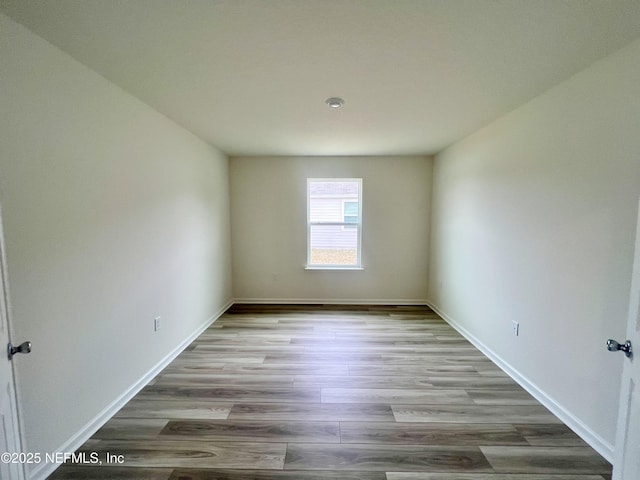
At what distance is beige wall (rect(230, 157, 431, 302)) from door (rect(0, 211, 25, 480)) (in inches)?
132

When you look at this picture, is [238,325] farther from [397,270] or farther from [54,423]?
[397,270]

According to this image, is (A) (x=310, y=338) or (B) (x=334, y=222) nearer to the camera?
(A) (x=310, y=338)

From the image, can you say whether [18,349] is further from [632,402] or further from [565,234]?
[565,234]

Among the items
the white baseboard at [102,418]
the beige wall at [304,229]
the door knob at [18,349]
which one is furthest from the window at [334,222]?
the door knob at [18,349]

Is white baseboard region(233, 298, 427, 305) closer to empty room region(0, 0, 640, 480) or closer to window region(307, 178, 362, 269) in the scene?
window region(307, 178, 362, 269)

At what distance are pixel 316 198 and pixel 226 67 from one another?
278 cm

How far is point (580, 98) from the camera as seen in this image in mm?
1745

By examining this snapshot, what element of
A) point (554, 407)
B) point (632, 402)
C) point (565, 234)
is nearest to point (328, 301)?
point (554, 407)

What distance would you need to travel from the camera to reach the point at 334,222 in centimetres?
440

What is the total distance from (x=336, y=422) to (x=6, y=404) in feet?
5.41

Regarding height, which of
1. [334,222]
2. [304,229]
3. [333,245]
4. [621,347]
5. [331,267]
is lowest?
[331,267]

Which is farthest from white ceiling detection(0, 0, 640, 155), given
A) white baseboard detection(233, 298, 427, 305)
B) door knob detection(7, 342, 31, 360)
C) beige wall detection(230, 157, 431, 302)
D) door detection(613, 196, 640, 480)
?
white baseboard detection(233, 298, 427, 305)

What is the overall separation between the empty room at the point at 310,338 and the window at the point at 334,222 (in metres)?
1.27

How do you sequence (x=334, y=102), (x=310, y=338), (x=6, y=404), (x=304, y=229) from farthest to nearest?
(x=304, y=229) < (x=310, y=338) < (x=334, y=102) < (x=6, y=404)
